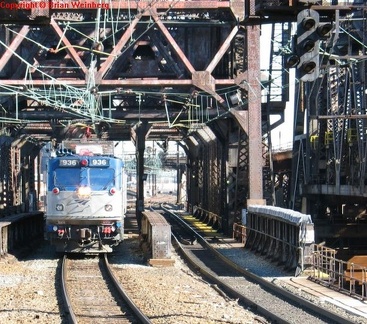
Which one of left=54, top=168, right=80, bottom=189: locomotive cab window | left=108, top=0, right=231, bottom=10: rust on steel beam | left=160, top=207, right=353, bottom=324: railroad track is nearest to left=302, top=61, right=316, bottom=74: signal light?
left=160, top=207, right=353, bottom=324: railroad track

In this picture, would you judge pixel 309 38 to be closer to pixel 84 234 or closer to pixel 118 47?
pixel 84 234

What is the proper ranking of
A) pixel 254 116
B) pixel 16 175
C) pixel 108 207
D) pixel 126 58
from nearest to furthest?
pixel 108 207 < pixel 254 116 < pixel 126 58 < pixel 16 175

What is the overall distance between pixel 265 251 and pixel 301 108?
1659 centimetres

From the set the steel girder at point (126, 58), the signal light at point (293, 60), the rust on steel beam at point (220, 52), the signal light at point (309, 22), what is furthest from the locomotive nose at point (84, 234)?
the signal light at point (309, 22)

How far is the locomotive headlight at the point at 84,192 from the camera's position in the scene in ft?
88.6

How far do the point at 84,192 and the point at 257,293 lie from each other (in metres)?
9.13

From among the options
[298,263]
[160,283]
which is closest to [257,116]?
[298,263]

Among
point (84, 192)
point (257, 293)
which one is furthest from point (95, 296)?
point (84, 192)

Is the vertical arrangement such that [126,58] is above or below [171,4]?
below

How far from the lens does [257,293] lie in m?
19.4

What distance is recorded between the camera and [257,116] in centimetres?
3059

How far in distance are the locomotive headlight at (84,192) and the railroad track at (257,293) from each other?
3610mm

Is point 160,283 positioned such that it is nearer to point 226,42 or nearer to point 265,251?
point 265,251

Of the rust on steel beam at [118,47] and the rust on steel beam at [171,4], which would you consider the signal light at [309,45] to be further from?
the rust on steel beam at [171,4]
